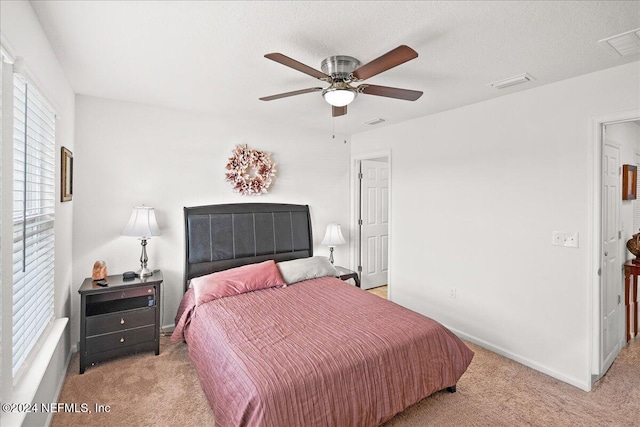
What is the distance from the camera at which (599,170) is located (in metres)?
2.38

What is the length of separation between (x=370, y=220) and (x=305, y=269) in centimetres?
183

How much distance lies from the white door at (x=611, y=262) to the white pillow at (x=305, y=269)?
2.41 meters

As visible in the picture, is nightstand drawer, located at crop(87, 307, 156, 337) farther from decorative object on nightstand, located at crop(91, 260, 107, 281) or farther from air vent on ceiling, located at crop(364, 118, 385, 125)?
air vent on ceiling, located at crop(364, 118, 385, 125)

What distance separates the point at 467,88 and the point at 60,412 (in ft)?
12.9

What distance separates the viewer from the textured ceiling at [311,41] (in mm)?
1612

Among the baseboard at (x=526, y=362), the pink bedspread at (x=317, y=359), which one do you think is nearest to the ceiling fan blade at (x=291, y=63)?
the pink bedspread at (x=317, y=359)

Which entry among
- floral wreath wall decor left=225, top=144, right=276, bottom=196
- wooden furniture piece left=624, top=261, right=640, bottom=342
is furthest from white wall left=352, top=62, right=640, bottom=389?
floral wreath wall decor left=225, top=144, right=276, bottom=196

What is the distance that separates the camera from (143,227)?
2.92 meters

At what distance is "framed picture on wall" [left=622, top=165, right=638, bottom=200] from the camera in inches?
119

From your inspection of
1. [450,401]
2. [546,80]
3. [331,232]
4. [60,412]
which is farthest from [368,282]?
[60,412]

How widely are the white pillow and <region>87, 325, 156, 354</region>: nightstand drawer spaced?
133cm

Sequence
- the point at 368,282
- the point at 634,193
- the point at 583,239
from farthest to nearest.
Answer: the point at 368,282, the point at 634,193, the point at 583,239

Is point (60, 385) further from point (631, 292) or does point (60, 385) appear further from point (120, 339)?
point (631, 292)

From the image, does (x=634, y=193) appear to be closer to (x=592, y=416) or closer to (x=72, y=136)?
(x=592, y=416)
